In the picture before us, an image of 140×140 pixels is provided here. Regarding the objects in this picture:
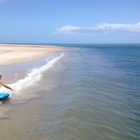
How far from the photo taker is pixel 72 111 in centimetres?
1051

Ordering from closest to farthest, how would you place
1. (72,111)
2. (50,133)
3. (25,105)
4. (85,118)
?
(50,133), (85,118), (72,111), (25,105)

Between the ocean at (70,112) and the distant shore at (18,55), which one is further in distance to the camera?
the distant shore at (18,55)

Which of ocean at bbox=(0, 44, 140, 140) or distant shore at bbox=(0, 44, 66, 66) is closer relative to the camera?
ocean at bbox=(0, 44, 140, 140)

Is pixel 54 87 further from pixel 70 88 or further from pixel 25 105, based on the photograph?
pixel 25 105

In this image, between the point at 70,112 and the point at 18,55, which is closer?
the point at 70,112

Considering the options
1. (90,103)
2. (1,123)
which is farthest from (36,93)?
(1,123)

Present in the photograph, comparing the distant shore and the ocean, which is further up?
the distant shore

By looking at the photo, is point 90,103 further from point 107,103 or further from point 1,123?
point 1,123

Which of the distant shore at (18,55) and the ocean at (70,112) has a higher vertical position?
the distant shore at (18,55)

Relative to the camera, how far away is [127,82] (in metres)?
18.1

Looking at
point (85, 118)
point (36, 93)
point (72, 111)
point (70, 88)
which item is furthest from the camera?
point (70, 88)

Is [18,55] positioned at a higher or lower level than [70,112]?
higher

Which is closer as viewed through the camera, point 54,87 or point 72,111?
point 72,111

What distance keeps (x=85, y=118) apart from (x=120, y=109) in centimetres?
256
